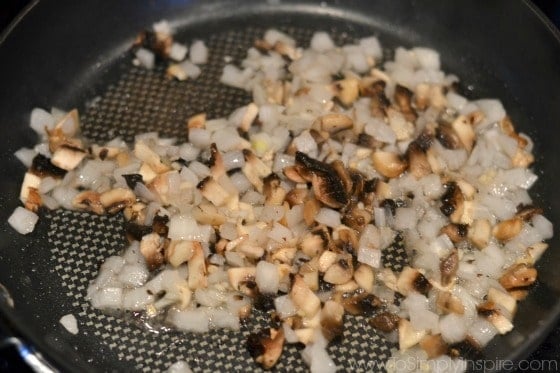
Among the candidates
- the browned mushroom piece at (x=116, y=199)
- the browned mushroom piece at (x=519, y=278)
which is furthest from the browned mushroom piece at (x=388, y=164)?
the browned mushroom piece at (x=116, y=199)

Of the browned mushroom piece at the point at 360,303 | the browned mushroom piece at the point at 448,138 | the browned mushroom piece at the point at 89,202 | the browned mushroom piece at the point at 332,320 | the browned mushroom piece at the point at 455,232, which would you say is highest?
the browned mushroom piece at the point at 448,138

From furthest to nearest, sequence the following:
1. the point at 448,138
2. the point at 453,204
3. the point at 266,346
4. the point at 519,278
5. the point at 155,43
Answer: the point at 155,43 → the point at 448,138 → the point at 453,204 → the point at 519,278 → the point at 266,346

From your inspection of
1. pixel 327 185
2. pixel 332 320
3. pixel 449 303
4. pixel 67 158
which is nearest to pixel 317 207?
pixel 327 185

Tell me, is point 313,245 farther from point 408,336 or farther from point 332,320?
point 408,336

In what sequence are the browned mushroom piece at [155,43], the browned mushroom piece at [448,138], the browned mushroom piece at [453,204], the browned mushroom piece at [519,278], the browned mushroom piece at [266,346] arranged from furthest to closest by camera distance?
1. the browned mushroom piece at [155,43]
2. the browned mushroom piece at [448,138]
3. the browned mushroom piece at [453,204]
4. the browned mushroom piece at [519,278]
5. the browned mushroom piece at [266,346]

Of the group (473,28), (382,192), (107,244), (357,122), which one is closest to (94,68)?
(107,244)

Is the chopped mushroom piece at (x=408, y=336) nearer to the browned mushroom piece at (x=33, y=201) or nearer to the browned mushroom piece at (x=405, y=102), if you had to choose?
the browned mushroom piece at (x=405, y=102)
